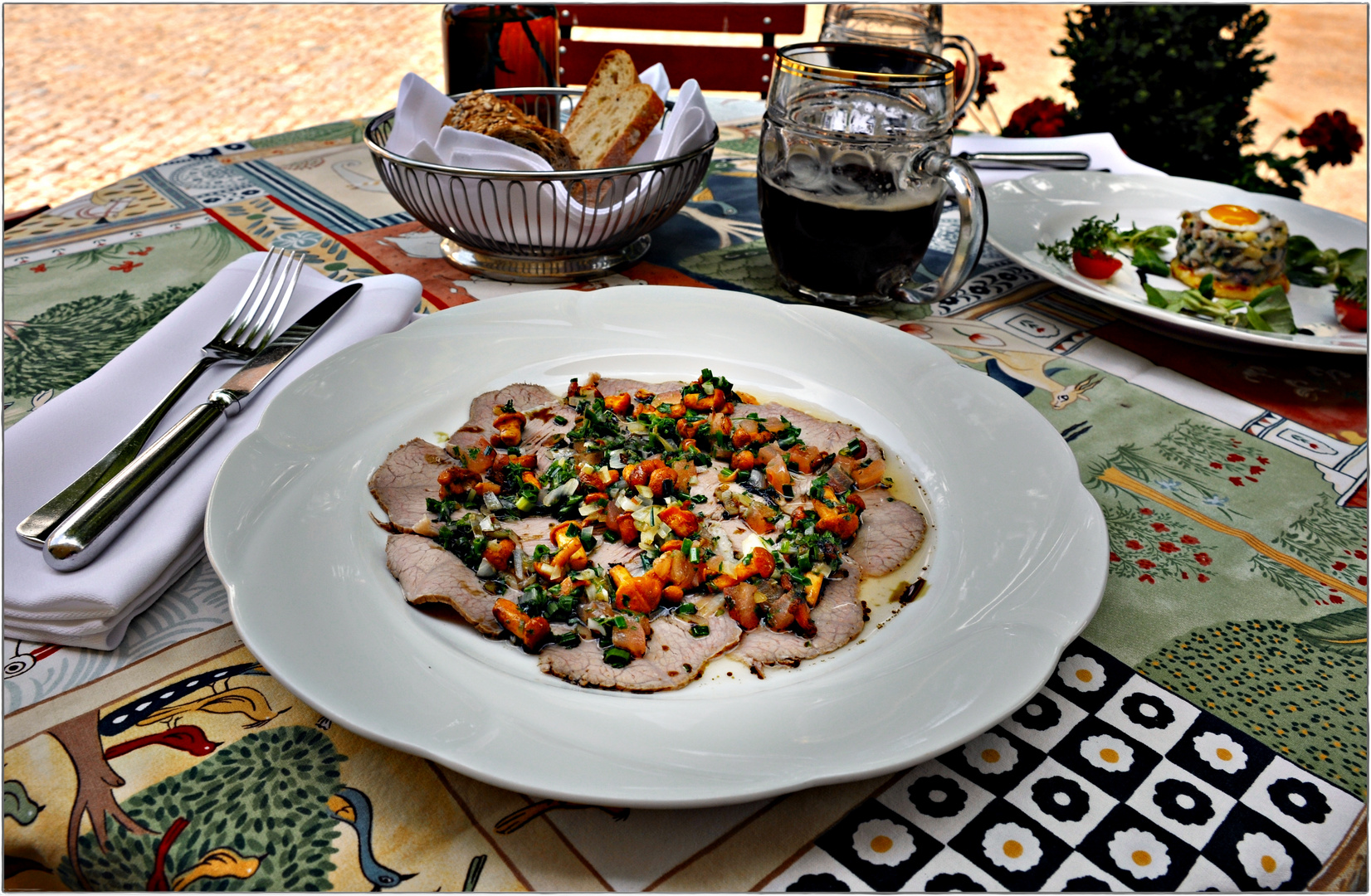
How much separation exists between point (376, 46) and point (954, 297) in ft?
32.5

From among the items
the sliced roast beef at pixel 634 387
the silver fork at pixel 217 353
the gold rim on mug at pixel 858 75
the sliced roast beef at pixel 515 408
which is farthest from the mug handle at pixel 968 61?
the silver fork at pixel 217 353

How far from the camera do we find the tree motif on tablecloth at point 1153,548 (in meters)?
1.28

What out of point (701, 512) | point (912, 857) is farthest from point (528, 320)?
point (912, 857)

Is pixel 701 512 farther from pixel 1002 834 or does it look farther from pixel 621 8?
pixel 621 8

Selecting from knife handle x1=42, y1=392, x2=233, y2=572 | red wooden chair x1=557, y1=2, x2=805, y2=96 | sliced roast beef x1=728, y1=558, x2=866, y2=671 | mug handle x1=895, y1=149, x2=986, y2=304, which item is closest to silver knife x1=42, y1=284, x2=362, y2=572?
knife handle x1=42, y1=392, x2=233, y2=572

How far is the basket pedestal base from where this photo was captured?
2.05 m

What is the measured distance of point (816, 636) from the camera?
3.70ft

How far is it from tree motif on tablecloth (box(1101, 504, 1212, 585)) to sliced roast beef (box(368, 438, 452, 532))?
1090 millimetres

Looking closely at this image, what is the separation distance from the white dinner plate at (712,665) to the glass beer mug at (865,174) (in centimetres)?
27

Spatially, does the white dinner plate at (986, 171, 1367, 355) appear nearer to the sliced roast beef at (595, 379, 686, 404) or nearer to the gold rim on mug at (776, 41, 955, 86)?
the gold rim on mug at (776, 41, 955, 86)

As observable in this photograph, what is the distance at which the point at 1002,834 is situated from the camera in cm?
90

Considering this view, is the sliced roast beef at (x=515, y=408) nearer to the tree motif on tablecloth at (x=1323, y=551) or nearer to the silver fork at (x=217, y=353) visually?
the silver fork at (x=217, y=353)

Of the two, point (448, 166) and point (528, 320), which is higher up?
point (448, 166)

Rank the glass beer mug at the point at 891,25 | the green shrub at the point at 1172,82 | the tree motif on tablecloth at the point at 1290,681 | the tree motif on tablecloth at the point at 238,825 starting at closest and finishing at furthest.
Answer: the tree motif on tablecloth at the point at 238,825, the tree motif on tablecloth at the point at 1290,681, the glass beer mug at the point at 891,25, the green shrub at the point at 1172,82
